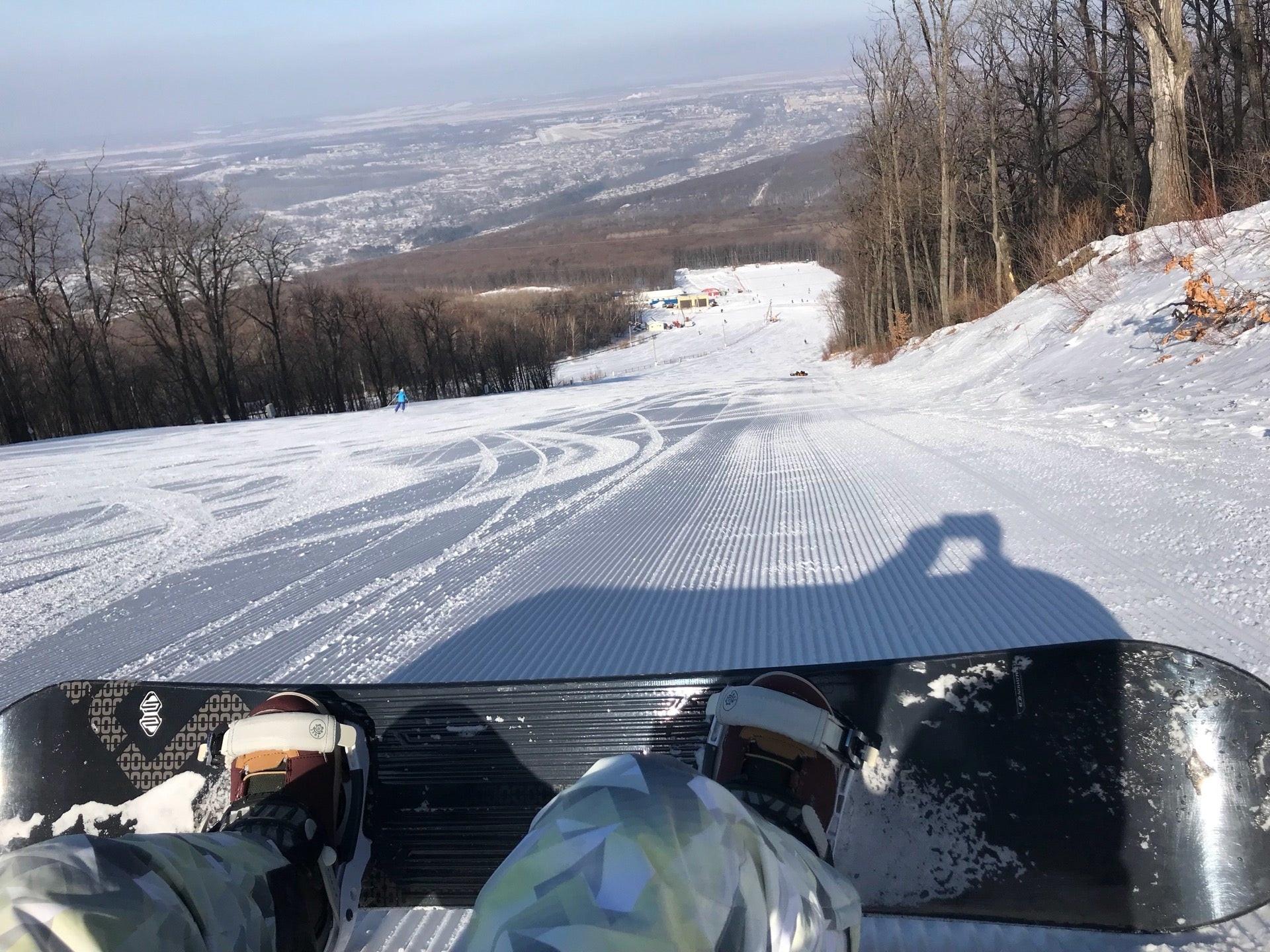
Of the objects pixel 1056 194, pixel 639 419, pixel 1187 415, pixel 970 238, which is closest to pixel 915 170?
pixel 970 238

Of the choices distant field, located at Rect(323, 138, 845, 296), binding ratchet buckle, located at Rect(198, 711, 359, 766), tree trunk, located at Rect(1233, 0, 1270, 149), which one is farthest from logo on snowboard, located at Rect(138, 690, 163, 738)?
distant field, located at Rect(323, 138, 845, 296)

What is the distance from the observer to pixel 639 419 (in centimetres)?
959

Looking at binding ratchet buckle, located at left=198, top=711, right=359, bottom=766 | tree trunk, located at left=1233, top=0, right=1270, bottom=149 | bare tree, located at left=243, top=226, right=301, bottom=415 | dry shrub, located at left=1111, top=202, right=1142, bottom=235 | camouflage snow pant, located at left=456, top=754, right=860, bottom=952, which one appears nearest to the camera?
camouflage snow pant, located at left=456, top=754, right=860, bottom=952

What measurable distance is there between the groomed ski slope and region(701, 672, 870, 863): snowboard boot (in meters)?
0.27

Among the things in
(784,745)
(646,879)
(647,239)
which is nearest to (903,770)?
(784,745)

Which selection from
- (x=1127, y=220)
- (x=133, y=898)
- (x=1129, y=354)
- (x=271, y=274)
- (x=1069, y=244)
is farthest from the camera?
(x=271, y=274)

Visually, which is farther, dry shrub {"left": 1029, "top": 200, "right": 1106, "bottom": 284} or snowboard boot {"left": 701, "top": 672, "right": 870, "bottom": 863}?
dry shrub {"left": 1029, "top": 200, "right": 1106, "bottom": 284}

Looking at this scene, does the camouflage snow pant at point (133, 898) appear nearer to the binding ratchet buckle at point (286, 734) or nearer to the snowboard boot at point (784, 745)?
the binding ratchet buckle at point (286, 734)

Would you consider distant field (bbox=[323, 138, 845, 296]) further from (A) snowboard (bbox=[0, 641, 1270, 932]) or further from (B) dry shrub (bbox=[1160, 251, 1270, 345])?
(A) snowboard (bbox=[0, 641, 1270, 932])

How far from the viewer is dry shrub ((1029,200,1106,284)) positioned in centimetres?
1048

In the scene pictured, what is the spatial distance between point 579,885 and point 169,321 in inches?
1336

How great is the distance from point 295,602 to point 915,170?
24.9m

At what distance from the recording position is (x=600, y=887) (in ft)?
2.72

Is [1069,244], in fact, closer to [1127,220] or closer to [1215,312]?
[1127,220]
